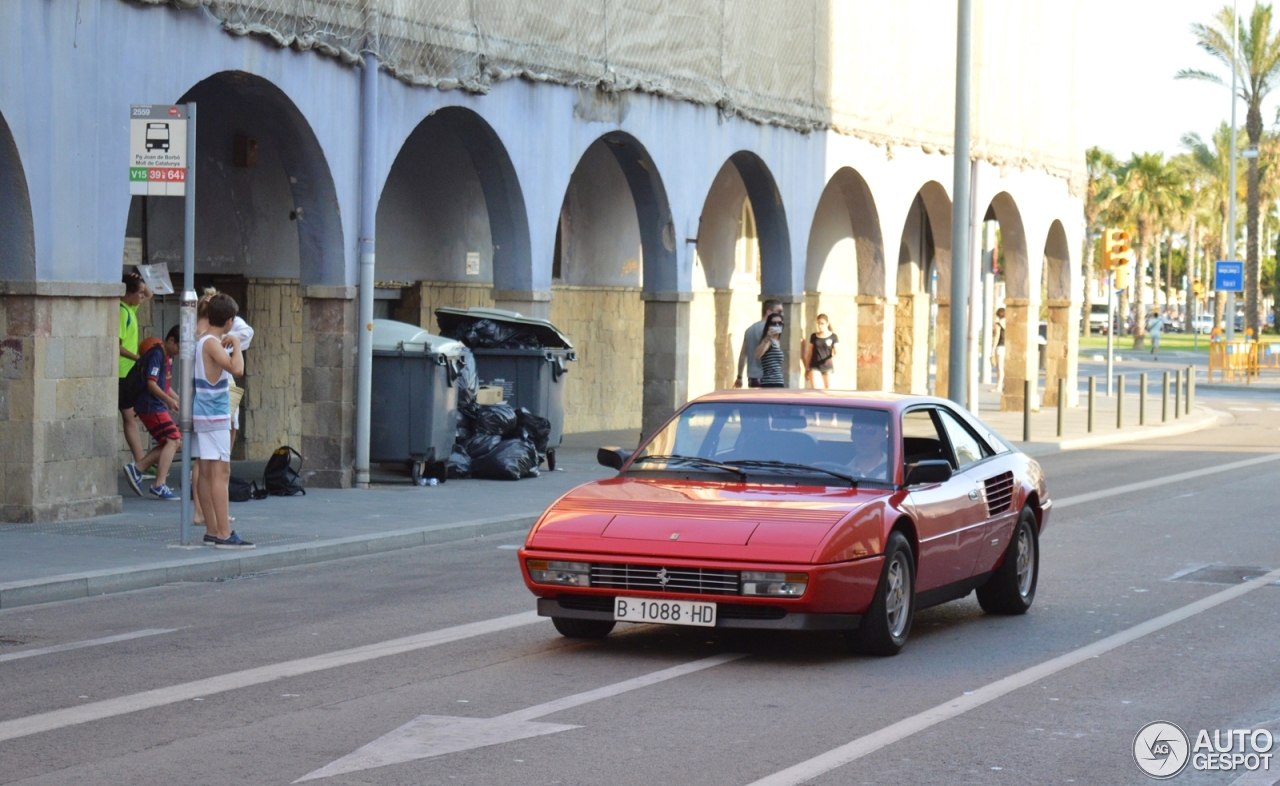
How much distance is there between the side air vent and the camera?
33.6 feet

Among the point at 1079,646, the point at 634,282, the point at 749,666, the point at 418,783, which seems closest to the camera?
the point at 418,783

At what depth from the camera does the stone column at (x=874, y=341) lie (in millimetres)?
31656

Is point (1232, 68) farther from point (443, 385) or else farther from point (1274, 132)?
point (443, 385)

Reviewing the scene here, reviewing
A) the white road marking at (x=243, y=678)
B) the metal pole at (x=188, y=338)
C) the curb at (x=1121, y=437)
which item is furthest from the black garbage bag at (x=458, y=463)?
the curb at (x=1121, y=437)

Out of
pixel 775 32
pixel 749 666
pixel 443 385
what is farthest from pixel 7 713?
pixel 775 32

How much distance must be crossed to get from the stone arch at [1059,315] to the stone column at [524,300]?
62.4ft

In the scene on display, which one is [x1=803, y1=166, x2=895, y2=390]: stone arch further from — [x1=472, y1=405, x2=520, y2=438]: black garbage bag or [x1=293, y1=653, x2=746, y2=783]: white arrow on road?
[x1=293, y1=653, x2=746, y2=783]: white arrow on road

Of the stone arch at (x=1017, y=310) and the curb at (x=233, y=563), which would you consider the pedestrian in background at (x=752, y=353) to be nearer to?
the curb at (x=233, y=563)

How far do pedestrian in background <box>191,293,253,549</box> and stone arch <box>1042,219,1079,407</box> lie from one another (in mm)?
26993

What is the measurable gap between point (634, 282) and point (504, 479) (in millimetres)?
9886

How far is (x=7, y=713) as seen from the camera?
294 inches

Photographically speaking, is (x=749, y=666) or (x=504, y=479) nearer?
(x=749, y=666)

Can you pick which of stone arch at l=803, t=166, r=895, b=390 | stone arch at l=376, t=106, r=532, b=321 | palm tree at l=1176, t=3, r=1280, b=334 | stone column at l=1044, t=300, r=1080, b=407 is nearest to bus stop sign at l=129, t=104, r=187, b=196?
stone arch at l=376, t=106, r=532, b=321

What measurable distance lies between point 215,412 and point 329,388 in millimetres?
5027
